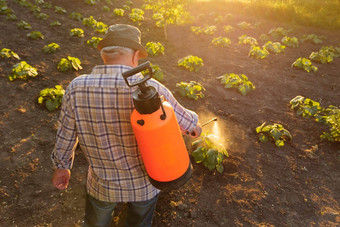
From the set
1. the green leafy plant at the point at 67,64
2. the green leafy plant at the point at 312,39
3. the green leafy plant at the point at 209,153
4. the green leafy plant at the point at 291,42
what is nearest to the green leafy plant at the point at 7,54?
the green leafy plant at the point at 67,64

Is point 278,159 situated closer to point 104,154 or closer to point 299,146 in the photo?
point 299,146

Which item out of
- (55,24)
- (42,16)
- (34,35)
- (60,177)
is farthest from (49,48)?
(60,177)

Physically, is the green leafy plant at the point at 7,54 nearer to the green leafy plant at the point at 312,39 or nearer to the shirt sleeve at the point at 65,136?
the shirt sleeve at the point at 65,136

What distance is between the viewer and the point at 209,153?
459 centimetres

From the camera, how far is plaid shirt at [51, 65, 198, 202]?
181cm

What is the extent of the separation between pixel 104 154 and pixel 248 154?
13.7 ft

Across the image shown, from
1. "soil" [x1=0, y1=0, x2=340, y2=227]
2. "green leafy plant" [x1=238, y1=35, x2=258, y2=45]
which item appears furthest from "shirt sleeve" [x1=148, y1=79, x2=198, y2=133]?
"green leafy plant" [x1=238, y1=35, x2=258, y2=45]

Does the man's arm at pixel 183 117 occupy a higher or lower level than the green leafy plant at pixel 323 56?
higher

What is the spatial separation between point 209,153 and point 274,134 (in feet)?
7.18

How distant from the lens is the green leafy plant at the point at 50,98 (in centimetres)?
589

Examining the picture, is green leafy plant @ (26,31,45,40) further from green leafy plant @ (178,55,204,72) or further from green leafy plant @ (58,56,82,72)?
green leafy plant @ (178,55,204,72)

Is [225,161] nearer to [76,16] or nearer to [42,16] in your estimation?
[76,16]

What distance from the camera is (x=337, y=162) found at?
17.8ft

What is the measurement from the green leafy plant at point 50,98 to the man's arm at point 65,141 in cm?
398
